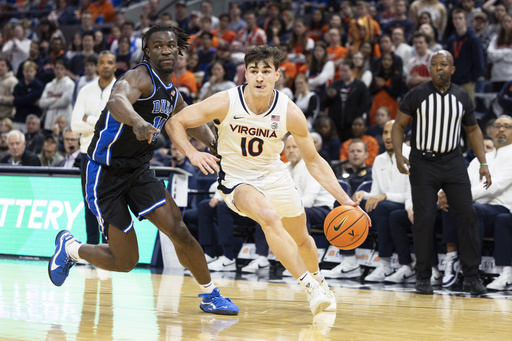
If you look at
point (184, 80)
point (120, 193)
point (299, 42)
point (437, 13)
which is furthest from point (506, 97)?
point (120, 193)

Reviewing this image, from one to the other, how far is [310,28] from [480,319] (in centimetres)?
968

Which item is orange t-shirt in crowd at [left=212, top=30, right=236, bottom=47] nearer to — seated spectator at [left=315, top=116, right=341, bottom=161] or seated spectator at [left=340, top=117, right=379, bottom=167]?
seated spectator at [left=315, top=116, right=341, bottom=161]

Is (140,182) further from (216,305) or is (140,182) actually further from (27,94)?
(27,94)

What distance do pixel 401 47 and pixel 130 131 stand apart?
737cm

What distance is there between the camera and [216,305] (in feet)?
17.8

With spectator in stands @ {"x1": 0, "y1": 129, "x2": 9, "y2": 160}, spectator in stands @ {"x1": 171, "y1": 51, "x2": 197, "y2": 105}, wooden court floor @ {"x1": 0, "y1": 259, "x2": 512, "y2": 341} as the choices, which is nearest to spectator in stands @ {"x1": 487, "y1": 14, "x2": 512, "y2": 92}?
spectator in stands @ {"x1": 171, "y1": 51, "x2": 197, "y2": 105}

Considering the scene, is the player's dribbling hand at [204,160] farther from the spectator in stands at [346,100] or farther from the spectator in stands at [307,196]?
the spectator in stands at [346,100]

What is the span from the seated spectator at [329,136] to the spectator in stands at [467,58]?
1941mm

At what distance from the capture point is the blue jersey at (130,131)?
531 cm

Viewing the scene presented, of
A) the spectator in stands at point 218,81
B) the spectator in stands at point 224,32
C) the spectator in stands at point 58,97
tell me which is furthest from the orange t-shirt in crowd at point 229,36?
the spectator in stands at point 58,97

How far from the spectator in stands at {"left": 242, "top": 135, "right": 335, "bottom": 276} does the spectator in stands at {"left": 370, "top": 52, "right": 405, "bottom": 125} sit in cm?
289

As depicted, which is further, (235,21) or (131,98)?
(235,21)

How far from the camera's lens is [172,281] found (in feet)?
25.2

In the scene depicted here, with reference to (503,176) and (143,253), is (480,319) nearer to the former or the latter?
(503,176)
